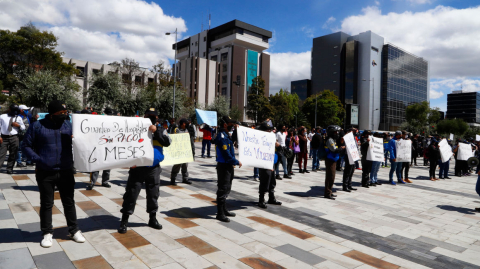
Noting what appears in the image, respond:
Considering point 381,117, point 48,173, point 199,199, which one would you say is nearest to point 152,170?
point 48,173

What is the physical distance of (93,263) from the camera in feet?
11.9

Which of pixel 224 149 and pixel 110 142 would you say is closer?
pixel 110 142

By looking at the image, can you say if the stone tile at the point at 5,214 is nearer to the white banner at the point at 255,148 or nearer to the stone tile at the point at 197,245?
the stone tile at the point at 197,245

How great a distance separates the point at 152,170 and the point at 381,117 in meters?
88.2

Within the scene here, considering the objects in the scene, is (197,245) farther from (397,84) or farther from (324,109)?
(397,84)

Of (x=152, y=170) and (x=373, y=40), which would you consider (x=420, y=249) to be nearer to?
(x=152, y=170)

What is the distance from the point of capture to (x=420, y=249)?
192 inches

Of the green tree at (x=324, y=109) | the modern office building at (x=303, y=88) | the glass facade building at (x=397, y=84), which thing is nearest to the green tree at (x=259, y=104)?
the green tree at (x=324, y=109)

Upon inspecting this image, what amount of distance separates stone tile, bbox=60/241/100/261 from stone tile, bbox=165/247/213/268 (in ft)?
3.24

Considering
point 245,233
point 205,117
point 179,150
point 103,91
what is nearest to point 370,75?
point 103,91

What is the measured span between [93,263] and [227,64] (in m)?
77.5

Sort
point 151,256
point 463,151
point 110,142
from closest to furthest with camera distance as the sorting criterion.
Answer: point 151,256 → point 110,142 → point 463,151

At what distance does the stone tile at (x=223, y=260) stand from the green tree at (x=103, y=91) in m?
34.0

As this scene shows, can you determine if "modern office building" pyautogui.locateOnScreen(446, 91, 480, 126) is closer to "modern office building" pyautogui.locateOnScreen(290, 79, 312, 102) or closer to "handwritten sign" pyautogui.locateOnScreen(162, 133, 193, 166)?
"modern office building" pyautogui.locateOnScreen(290, 79, 312, 102)
